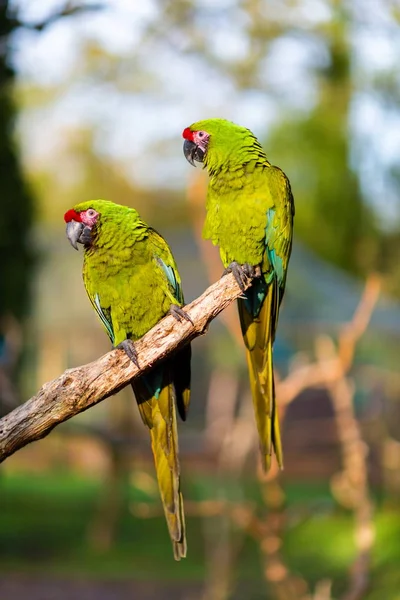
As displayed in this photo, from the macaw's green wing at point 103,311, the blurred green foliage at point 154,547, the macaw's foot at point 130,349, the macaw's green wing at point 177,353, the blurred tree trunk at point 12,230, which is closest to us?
the macaw's foot at point 130,349

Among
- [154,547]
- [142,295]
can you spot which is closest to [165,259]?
[142,295]

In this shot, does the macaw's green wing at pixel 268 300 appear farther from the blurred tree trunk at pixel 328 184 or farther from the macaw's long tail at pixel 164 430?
the blurred tree trunk at pixel 328 184

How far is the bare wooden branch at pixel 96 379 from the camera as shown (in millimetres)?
1581

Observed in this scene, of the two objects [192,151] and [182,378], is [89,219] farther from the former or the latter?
[182,378]

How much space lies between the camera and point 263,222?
1.74m

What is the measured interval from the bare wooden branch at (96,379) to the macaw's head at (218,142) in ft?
0.91

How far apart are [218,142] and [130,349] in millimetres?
462

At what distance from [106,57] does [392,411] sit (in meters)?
5.23

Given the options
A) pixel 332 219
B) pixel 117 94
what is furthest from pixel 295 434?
pixel 117 94

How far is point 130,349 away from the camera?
1602mm

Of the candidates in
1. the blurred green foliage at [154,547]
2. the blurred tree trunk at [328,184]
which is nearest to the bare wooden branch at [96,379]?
the blurred green foliage at [154,547]

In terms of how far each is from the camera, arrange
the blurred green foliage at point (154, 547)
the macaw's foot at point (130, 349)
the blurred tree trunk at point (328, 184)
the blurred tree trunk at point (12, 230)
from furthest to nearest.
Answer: the blurred tree trunk at point (328, 184), the blurred tree trunk at point (12, 230), the blurred green foliage at point (154, 547), the macaw's foot at point (130, 349)

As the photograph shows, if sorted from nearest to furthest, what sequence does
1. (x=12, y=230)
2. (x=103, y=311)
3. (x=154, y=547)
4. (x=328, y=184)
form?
(x=103, y=311), (x=154, y=547), (x=12, y=230), (x=328, y=184)

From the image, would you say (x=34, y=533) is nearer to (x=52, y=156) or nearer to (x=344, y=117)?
(x=344, y=117)
